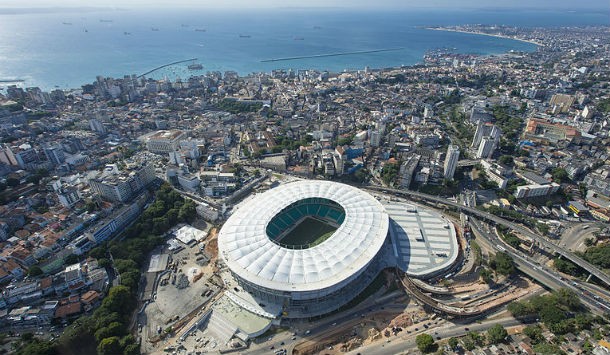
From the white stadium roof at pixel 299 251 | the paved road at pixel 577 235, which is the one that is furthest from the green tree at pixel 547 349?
the paved road at pixel 577 235

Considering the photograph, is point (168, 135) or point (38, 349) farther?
point (168, 135)

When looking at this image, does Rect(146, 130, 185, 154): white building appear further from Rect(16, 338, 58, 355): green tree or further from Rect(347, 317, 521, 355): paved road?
Rect(347, 317, 521, 355): paved road

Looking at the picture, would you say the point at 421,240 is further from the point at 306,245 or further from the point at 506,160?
the point at 506,160

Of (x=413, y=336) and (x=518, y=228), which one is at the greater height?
(x=518, y=228)

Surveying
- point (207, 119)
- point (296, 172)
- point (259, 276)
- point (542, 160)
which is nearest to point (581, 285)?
point (542, 160)

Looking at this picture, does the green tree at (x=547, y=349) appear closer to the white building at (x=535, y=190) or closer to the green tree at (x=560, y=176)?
the white building at (x=535, y=190)

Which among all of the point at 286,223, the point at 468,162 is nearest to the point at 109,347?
the point at 286,223
